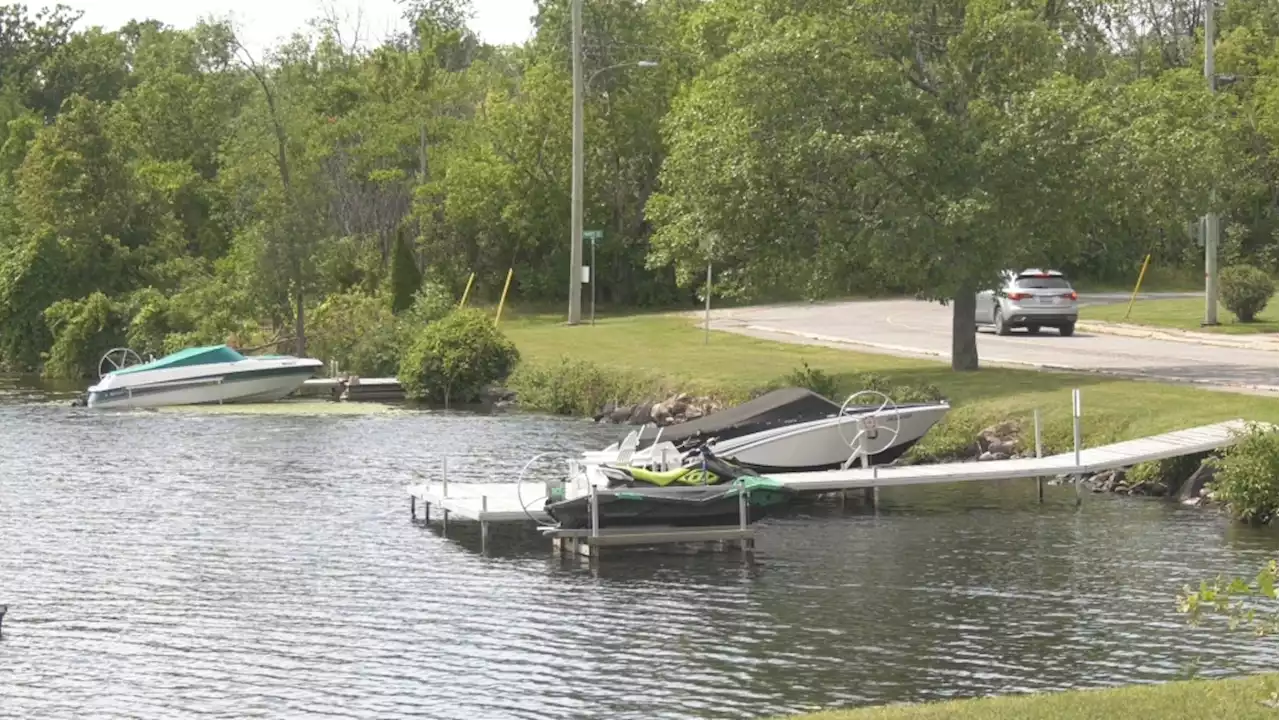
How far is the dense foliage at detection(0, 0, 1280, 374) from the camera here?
37.6 m

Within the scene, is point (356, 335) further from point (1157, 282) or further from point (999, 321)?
point (1157, 282)

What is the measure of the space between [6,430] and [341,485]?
537 inches

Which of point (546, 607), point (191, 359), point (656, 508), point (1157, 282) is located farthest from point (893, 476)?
point (1157, 282)

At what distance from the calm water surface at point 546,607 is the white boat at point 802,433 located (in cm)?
118

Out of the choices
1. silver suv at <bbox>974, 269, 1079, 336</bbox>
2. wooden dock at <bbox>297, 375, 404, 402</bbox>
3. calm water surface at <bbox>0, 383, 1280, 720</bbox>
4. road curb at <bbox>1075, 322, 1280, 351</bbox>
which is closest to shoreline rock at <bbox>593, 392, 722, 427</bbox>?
calm water surface at <bbox>0, 383, 1280, 720</bbox>

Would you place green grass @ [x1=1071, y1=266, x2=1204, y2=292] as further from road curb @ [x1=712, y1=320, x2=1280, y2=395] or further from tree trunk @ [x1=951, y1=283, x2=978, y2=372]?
tree trunk @ [x1=951, y1=283, x2=978, y2=372]

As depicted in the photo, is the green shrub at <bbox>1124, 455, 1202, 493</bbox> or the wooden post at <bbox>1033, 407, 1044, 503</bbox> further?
the wooden post at <bbox>1033, 407, 1044, 503</bbox>

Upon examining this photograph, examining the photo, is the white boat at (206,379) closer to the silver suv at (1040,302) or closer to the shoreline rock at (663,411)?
the shoreline rock at (663,411)

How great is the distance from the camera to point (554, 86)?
71.3 metres

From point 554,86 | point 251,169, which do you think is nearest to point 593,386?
point 251,169

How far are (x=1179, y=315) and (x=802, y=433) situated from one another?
2859 centimetres

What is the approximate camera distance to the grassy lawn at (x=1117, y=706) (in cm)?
1424

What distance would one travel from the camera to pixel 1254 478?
2755cm

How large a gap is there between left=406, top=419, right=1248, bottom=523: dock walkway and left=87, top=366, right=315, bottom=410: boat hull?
2154cm
